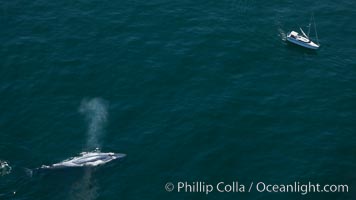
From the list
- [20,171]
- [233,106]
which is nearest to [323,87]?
[233,106]

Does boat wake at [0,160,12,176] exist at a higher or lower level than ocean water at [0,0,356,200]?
lower

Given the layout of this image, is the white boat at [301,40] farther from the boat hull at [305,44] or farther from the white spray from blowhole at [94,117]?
the white spray from blowhole at [94,117]

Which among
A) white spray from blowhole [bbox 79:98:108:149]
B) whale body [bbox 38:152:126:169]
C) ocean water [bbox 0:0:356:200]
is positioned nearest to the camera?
whale body [bbox 38:152:126:169]

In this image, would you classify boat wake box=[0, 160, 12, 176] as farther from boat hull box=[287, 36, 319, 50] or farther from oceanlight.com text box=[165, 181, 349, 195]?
boat hull box=[287, 36, 319, 50]

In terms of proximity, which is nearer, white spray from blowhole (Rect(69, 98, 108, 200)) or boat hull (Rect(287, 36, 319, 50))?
white spray from blowhole (Rect(69, 98, 108, 200))

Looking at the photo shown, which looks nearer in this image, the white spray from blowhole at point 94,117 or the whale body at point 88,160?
the whale body at point 88,160

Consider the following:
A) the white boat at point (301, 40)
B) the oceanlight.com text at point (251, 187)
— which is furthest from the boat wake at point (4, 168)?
the white boat at point (301, 40)

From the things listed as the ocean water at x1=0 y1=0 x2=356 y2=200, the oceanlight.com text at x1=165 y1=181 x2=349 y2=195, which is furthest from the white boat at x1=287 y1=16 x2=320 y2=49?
the oceanlight.com text at x1=165 y1=181 x2=349 y2=195

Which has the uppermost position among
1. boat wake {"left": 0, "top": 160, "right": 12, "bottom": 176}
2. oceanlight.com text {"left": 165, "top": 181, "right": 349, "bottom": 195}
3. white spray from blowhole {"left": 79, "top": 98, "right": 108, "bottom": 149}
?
white spray from blowhole {"left": 79, "top": 98, "right": 108, "bottom": 149}
